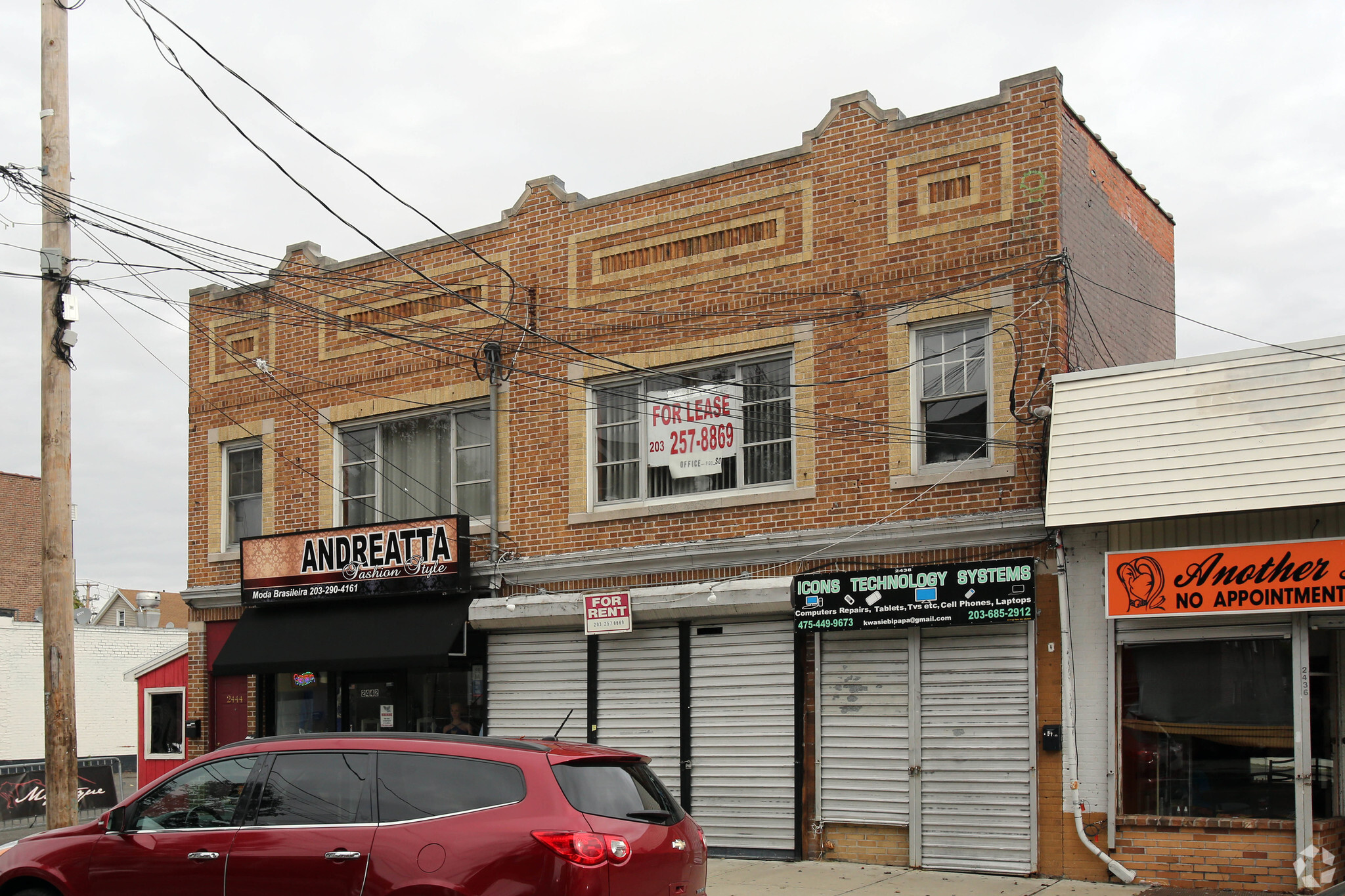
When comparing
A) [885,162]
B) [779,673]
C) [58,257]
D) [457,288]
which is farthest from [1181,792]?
[58,257]

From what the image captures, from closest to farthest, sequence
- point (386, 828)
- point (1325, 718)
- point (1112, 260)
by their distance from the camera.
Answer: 1. point (386, 828)
2. point (1325, 718)
3. point (1112, 260)

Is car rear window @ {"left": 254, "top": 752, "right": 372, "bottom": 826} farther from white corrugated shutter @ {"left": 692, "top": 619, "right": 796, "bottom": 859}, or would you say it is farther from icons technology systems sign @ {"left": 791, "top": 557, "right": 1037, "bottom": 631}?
white corrugated shutter @ {"left": 692, "top": 619, "right": 796, "bottom": 859}

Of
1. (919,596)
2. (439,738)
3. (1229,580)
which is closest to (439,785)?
(439,738)

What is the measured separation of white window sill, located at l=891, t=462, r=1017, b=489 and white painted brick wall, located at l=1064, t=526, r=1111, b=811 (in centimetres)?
86

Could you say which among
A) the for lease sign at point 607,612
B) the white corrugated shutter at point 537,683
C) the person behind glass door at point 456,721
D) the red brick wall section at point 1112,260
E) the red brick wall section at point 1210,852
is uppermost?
the red brick wall section at point 1112,260

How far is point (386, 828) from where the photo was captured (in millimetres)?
7367

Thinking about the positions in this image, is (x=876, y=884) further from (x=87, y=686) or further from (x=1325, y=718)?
(x=87, y=686)

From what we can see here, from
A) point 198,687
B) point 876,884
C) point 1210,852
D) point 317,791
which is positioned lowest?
point 876,884

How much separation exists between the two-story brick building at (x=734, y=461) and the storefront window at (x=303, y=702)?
0.06m

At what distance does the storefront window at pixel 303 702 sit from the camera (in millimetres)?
17703

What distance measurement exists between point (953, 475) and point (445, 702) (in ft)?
24.8

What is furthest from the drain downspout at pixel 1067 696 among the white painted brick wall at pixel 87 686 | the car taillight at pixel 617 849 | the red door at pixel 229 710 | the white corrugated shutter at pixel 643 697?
the white painted brick wall at pixel 87 686

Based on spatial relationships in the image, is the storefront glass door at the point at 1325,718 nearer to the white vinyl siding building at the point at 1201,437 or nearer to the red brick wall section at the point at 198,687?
the white vinyl siding building at the point at 1201,437

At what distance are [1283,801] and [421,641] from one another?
9.73 meters
